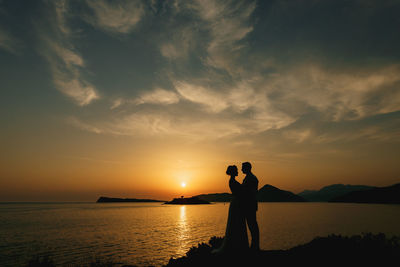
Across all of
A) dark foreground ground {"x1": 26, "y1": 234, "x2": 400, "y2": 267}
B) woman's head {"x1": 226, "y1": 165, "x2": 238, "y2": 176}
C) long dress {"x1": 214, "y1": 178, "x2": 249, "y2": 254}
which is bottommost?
dark foreground ground {"x1": 26, "y1": 234, "x2": 400, "y2": 267}

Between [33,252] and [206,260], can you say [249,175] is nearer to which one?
[206,260]

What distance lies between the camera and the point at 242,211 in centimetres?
1197

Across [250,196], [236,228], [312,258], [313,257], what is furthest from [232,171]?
[313,257]

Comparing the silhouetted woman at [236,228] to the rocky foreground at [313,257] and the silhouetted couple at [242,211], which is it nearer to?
the silhouetted couple at [242,211]

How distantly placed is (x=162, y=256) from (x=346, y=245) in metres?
18.3

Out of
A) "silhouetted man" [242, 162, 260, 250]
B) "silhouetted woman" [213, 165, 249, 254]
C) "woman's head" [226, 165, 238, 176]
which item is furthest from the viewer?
"silhouetted woman" [213, 165, 249, 254]

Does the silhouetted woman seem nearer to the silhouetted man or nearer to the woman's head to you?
the silhouetted man

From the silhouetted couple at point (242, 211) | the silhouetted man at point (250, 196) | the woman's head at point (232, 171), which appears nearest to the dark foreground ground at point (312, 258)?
the silhouetted couple at point (242, 211)

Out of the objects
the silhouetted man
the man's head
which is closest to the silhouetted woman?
the silhouetted man

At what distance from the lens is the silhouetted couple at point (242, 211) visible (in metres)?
11.5

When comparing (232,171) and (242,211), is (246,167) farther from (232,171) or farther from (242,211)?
(242,211)

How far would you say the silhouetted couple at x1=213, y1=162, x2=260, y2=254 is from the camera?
11.5 meters

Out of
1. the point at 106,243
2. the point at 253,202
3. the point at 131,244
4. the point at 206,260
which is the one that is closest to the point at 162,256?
the point at 131,244

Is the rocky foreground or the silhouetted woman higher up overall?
the silhouetted woman
